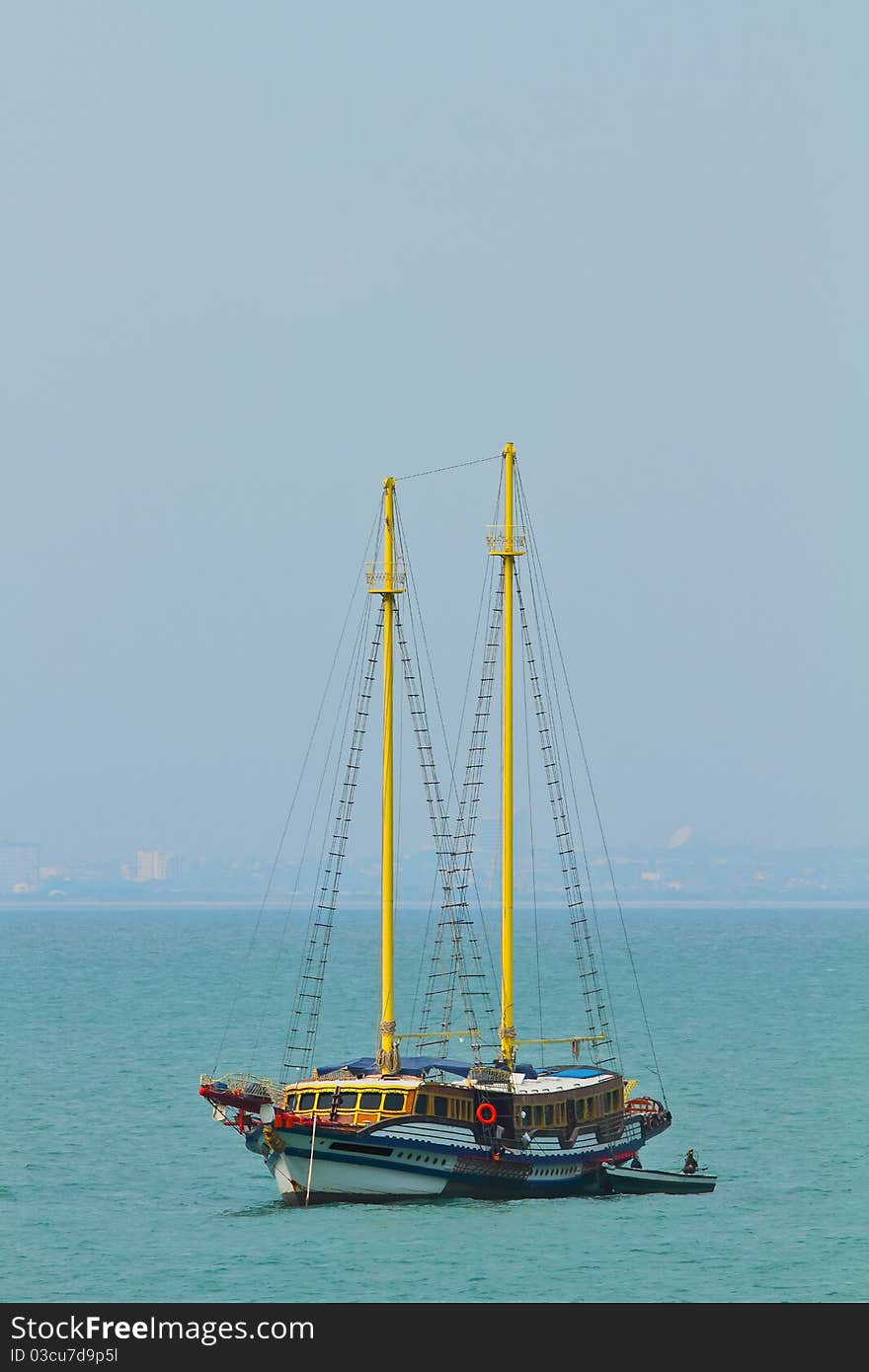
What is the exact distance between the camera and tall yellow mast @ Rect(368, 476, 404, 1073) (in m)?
77.2

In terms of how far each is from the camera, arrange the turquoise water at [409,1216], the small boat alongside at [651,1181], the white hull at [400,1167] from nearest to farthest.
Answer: the turquoise water at [409,1216] < the white hull at [400,1167] < the small boat alongside at [651,1181]

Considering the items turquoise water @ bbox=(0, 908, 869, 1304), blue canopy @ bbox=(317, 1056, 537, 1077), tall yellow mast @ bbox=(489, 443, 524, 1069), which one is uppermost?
tall yellow mast @ bbox=(489, 443, 524, 1069)

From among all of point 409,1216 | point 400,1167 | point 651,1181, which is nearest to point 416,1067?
point 400,1167

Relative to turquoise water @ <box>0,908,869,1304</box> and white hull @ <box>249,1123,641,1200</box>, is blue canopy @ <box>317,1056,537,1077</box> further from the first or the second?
turquoise water @ <box>0,908,869,1304</box>

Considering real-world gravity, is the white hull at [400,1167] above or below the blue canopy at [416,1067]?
below

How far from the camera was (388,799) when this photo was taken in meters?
79.1

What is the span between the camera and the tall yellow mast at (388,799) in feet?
253

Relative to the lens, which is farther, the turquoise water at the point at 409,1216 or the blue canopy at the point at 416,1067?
the blue canopy at the point at 416,1067

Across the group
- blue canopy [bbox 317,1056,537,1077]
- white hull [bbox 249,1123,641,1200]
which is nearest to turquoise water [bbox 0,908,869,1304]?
white hull [bbox 249,1123,641,1200]

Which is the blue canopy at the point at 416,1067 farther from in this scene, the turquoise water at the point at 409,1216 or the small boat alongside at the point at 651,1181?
the turquoise water at the point at 409,1216

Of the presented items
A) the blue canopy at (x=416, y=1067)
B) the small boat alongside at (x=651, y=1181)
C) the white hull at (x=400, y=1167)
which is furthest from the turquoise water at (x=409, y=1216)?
the blue canopy at (x=416, y=1067)

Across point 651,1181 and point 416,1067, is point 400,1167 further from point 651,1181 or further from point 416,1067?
point 651,1181

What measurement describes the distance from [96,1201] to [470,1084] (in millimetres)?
13421

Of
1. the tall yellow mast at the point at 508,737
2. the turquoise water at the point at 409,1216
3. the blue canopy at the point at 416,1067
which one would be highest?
the tall yellow mast at the point at 508,737
